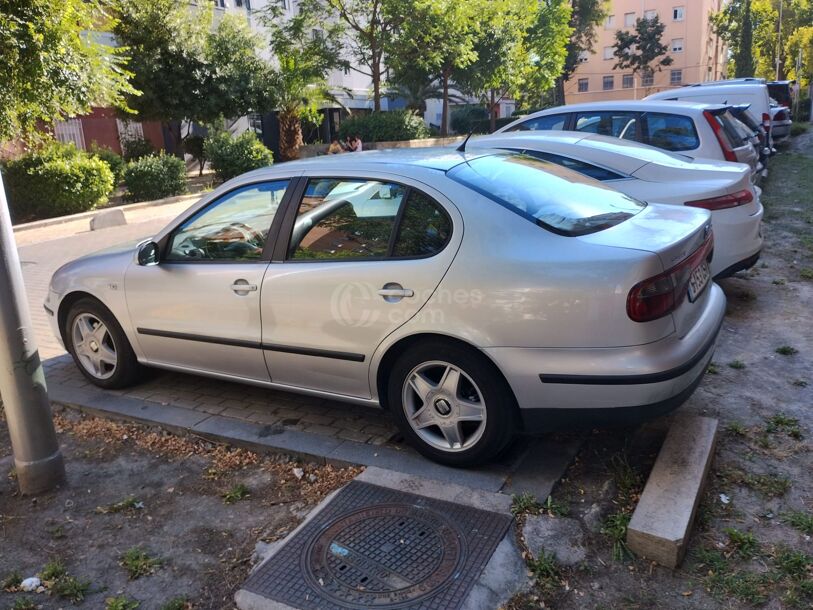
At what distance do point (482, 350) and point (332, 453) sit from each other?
1.16m

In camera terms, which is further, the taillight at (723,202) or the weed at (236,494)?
the taillight at (723,202)

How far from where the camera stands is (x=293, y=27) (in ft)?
75.6

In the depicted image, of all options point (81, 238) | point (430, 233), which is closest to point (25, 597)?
point (430, 233)

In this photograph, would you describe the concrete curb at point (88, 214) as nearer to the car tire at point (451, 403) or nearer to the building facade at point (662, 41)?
the car tire at point (451, 403)

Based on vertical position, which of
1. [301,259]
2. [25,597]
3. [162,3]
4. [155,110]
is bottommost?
[25,597]

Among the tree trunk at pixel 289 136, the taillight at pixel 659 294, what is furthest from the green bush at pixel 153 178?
the taillight at pixel 659 294

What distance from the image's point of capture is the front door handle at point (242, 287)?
4059 millimetres

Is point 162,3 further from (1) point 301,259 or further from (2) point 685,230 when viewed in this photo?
(2) point 685,230

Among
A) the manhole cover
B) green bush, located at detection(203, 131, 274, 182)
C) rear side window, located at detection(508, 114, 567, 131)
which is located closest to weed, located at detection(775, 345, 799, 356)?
the manhole cover

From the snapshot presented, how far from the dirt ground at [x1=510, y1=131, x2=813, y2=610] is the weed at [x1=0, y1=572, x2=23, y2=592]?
2177 mm

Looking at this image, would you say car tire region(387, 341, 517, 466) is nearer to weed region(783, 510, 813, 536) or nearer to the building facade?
weed region(783, 510, 813, 536)

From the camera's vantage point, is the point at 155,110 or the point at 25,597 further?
the point at 155,110

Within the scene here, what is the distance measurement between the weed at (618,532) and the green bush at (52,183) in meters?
13.9

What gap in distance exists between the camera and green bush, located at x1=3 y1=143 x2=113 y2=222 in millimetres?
13750
